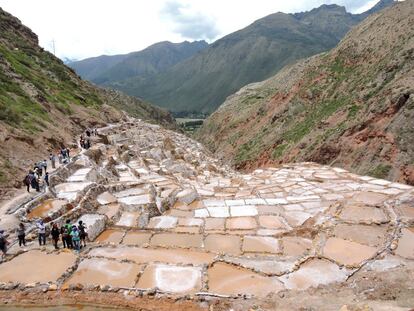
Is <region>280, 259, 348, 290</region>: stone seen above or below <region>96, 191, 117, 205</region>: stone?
below

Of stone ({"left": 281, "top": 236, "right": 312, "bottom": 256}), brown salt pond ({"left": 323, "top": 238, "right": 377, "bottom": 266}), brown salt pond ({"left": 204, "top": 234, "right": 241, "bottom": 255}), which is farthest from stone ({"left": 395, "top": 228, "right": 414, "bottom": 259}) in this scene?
brown salt pond ({"left": 204, "top": 234, "right": 241, "bottom": 255})

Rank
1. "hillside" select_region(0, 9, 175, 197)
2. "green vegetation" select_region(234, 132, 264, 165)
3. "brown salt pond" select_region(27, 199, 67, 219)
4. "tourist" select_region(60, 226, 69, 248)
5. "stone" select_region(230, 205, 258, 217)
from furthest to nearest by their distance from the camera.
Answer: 1. "green vegetation" select_region(234, 132, 264, 165)
2. "hillside" select_region(0, 9, 175, 197)
3. "stone" select_region(230, 205, 258, 217)
4. "brown salt pond" select_region(27, 199, 67, 219)
5. "tourist" select_region(60, 226, 69, 248)

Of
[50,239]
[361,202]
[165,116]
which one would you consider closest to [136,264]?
[50,239]

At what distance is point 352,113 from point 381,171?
8.52m

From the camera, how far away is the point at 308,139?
1182 inches

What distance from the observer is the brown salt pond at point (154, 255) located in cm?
1051

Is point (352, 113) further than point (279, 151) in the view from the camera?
No

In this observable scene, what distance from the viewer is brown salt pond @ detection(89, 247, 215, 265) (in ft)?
34.5

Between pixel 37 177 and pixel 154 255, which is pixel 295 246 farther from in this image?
pixel 37 177

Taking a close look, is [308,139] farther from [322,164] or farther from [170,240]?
[170,240]

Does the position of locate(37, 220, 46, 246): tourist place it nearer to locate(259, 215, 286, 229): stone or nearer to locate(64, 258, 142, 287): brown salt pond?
locate(64, 258, 142, 287): brown salt pond

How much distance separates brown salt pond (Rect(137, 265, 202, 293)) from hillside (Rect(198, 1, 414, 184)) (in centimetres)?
1451

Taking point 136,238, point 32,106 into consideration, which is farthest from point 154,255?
point 32,106

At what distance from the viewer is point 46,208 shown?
1336cm
